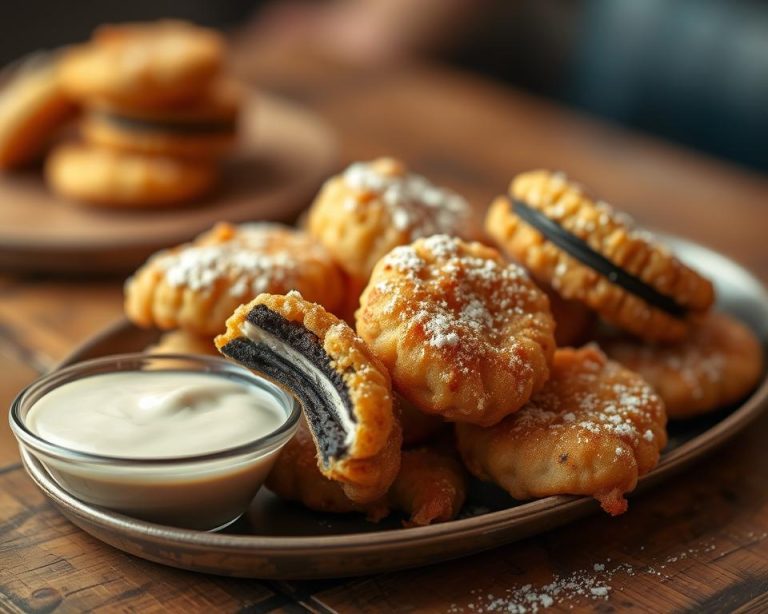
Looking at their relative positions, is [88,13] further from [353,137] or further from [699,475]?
[699,475]

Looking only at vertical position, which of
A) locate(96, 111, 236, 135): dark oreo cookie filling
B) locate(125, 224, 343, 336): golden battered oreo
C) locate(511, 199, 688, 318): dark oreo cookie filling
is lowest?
locate(96, 111, 236, 135): dark oreo cookie filling

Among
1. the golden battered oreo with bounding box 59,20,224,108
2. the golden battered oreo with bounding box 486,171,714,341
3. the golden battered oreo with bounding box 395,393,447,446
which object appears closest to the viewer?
the golden battered oreo with bounding box 395,393,447,446

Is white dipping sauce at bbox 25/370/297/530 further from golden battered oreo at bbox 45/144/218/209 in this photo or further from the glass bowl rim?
golden battered oreo at bbox 45/144/218/209

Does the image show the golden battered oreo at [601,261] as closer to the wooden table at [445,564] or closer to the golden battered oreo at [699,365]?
the golden battered oreo at [699,365]

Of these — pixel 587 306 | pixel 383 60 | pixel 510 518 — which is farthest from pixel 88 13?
pixel 510 518

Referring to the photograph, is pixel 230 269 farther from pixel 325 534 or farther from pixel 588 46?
pixel 588 46

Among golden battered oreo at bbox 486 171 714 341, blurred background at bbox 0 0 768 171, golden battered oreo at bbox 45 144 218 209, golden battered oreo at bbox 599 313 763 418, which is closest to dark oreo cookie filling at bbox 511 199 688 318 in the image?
golden battered oreo at bbox 486 171 714 341
